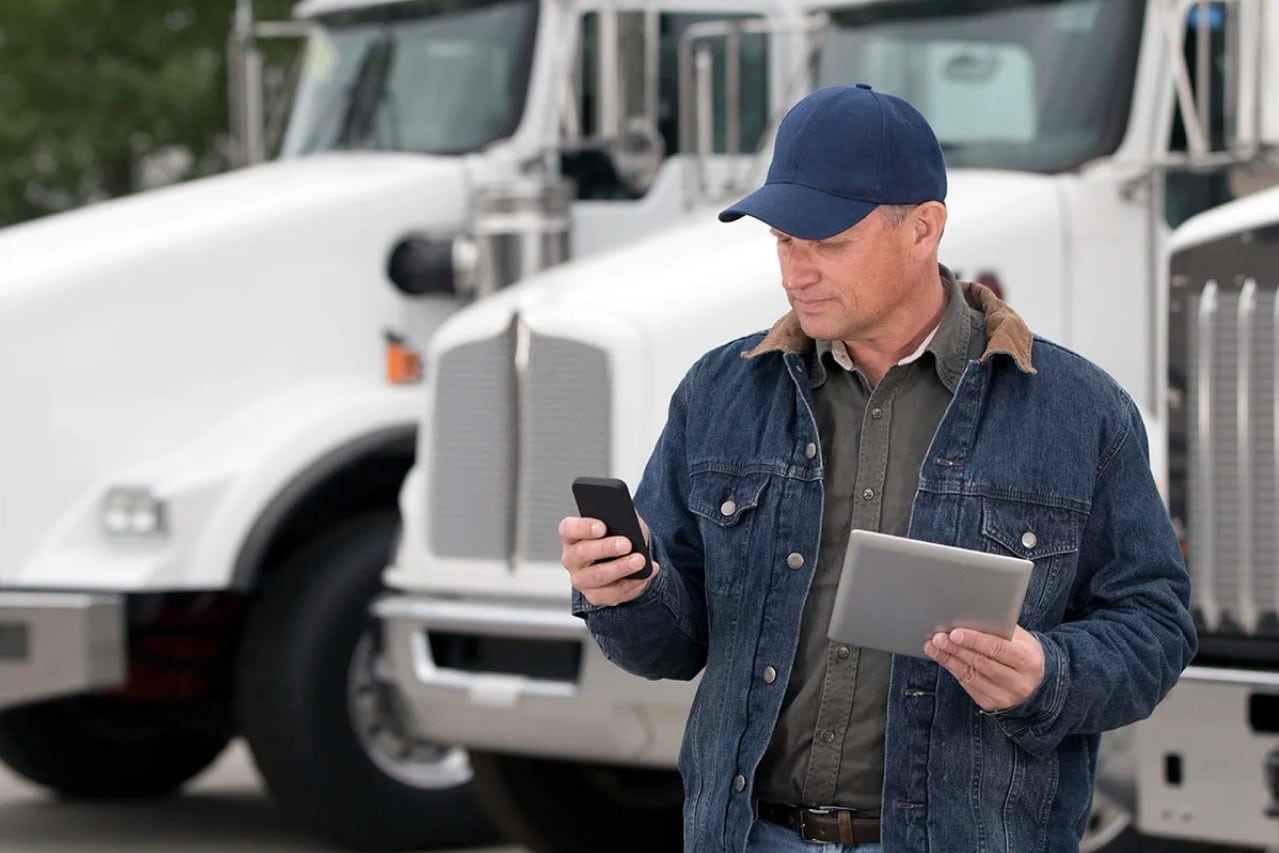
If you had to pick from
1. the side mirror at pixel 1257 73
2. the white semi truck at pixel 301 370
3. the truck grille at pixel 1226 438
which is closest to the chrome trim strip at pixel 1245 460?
the truck grille at pixel 1226 438

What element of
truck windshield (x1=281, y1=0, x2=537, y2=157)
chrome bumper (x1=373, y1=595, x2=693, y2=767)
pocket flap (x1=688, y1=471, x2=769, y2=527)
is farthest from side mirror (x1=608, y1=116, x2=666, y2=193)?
pocket flap (x1=688, y1=471, x2=769, y2=527)

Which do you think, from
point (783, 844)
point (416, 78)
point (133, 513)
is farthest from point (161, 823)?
point (783, 844)

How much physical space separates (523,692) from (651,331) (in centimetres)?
101

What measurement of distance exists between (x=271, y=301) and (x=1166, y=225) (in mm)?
2989

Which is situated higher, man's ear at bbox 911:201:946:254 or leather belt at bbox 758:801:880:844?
man's ear at bbox 911:201:946:254

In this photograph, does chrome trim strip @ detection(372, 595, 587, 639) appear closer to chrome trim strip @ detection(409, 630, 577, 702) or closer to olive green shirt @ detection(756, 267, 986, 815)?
chrome trim strip @ detection(409, 630, 577, 702)

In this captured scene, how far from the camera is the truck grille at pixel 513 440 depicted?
22.6 ft

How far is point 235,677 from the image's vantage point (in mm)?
8312

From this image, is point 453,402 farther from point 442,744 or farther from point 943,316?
point 943,316

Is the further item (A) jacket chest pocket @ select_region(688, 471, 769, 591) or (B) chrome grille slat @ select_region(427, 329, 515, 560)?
(B) chrome grille slat @ select_region(427, 329, 515, 560)

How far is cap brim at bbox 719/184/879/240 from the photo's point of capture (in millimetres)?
3334

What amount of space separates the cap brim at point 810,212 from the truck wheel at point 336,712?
4966mm

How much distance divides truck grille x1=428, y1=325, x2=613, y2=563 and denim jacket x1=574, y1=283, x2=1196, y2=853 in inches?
132

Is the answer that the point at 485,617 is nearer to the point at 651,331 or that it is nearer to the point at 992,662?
the point at 651,331
